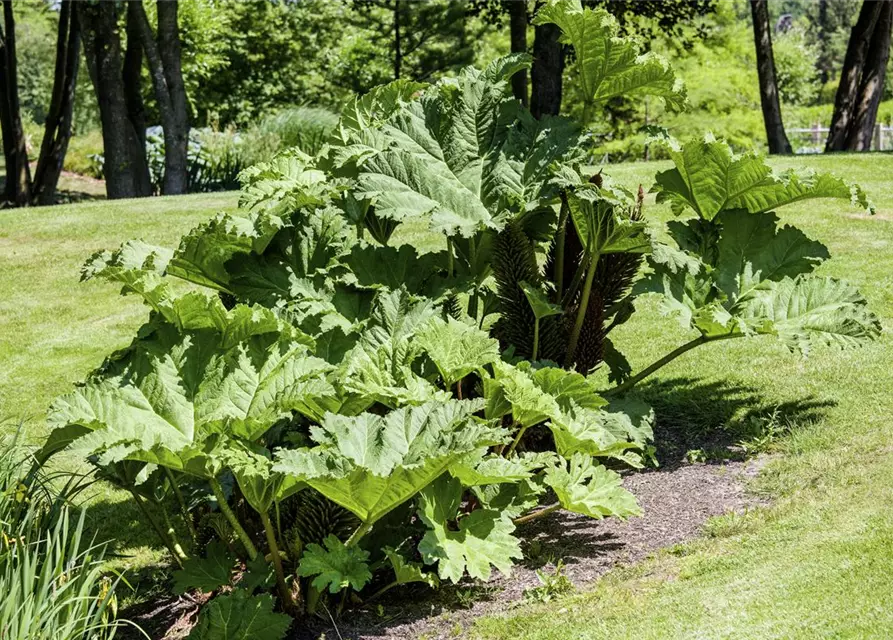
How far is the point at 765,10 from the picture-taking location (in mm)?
15969

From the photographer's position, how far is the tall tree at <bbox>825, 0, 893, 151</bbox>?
47.0 feet

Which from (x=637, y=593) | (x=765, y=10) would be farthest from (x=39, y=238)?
(x=765, y=10)

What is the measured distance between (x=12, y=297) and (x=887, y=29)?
11435mm

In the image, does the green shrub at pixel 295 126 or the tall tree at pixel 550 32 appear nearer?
the tall tree at pixel 550 32

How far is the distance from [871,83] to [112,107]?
10515 millimetres

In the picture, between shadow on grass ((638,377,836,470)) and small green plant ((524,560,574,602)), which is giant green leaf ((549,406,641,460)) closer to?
small green plant ((524,560,574,602))

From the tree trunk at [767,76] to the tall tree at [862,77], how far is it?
0.97 m

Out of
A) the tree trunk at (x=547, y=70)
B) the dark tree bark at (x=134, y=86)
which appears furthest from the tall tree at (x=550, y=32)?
the dark tree bark at (x=134, y=86)

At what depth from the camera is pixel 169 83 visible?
14797mm

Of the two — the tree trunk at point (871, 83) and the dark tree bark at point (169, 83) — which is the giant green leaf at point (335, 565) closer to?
the dark tree bark at point (169, 83)

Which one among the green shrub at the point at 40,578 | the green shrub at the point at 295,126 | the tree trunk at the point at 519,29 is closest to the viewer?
the green shrub at the point at 40,578

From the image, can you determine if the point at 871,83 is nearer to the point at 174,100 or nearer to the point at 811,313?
the point at 174,100

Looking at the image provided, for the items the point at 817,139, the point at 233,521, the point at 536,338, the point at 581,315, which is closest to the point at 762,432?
the point at 581,315

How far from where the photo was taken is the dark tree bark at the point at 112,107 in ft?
46.9
